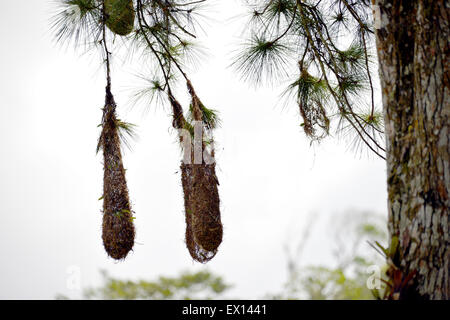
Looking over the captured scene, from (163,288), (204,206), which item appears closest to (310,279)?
(163,288)

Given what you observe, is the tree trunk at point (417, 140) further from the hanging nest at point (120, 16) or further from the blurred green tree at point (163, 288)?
the blurred green tree at point (163, 288)

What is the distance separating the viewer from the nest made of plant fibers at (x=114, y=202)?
2.03 meters

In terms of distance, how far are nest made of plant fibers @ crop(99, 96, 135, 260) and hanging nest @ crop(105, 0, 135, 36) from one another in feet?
1.37

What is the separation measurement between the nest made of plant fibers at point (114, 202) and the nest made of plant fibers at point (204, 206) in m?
0.26

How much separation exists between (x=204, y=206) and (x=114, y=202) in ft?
1.23

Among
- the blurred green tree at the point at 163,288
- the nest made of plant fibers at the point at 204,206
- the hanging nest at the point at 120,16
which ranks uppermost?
the hanging nest at the point at 120,16

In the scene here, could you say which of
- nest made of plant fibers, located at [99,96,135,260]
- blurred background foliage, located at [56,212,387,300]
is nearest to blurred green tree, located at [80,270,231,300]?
blurred background foliage, located at [56,212,387,300]

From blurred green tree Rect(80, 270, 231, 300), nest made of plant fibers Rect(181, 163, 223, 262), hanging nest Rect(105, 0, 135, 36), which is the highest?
hanging nest Rect(105, 0, 135, 36)

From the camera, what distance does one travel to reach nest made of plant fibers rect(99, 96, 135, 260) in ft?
6.64

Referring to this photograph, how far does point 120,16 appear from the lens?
217 centimetres

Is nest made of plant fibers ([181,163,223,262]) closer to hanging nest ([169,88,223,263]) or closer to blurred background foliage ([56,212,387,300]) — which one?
hanging nest ([169,88,223,263])

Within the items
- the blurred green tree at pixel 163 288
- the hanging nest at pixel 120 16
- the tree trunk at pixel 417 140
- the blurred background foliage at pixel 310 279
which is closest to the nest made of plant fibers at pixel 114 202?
the hanging nest at pixel 120 16

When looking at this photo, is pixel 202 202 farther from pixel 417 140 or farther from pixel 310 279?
pixel 310 279
